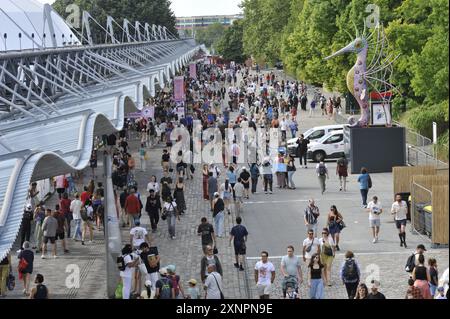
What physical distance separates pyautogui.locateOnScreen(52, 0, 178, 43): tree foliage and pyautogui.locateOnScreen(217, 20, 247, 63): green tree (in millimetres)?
20668

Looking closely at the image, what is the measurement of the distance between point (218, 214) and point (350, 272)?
8572 mm

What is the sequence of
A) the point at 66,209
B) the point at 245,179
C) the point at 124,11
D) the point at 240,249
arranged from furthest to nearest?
the point at 124,11
the point at 245,179
the point at 66,209
the point at 240,249

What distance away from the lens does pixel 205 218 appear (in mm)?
23422

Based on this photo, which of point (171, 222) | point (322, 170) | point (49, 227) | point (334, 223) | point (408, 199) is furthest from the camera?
point (322, 170)

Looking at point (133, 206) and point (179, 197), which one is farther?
point (179, 197)

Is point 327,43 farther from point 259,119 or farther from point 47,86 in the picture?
point 47,86

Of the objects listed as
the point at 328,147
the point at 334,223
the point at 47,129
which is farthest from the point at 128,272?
the point at 328,147

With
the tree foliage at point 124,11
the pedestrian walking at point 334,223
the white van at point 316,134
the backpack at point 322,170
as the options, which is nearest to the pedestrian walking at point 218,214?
the pedestrian walking at point 334,223

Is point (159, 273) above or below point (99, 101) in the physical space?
below

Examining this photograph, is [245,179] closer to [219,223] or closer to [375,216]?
[219,223]

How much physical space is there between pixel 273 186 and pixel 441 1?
326 inches

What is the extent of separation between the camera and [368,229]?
27.2 metres

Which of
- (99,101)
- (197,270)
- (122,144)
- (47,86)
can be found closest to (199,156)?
(122,144)

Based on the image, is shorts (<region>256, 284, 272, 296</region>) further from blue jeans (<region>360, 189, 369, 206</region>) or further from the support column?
blue jeans (<region>360, 189, 369, 206</region>)
